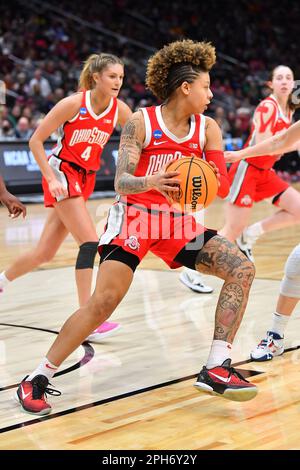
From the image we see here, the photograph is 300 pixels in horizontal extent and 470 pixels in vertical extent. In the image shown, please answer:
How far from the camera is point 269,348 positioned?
15.9 ft

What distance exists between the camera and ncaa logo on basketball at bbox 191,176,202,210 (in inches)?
147

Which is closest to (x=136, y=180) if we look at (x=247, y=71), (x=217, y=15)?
(x=247, y=71)

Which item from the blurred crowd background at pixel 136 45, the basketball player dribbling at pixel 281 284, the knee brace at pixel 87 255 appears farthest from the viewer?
the blurred crowd background at pixel 136 45

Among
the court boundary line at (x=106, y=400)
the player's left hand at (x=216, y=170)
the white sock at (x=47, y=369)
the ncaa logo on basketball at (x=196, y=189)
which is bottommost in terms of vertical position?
the court boundary line at (x=106, y=400)

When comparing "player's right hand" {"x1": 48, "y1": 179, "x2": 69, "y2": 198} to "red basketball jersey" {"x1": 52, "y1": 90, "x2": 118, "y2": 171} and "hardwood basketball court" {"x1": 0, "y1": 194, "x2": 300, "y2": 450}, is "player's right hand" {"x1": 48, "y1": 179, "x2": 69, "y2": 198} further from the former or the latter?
"hardwood basketball court" {"x1": 0, "y1": 194, "x2": 300, "y2": 450}

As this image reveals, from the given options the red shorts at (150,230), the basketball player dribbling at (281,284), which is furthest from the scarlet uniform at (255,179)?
the red shorts at (150,230)

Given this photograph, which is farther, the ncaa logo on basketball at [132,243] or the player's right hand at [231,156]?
the player's right hand at [231,156]

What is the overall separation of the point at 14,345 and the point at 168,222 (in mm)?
1698

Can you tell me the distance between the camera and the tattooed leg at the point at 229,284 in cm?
391

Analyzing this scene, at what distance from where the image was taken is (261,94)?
21.8 meters

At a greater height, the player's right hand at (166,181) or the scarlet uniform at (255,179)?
the player's right hand at (166,181)

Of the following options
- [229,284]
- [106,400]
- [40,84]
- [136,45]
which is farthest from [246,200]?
[136,45]

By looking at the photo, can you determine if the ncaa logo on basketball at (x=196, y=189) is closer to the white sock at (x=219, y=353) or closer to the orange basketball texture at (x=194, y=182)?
the orange basketball texture at (x=194, y=182)

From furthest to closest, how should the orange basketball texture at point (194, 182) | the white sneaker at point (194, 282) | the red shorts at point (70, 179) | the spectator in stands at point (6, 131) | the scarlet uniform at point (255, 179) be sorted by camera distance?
1. the spectator in stands at point (6, 131)
2. the scarlet uniform at point (255, 179)
3. the white sneaker at point (194, 282)
4. the red shorts at point (70, 179)
5. the orange basketball texture at point (194, 182)
